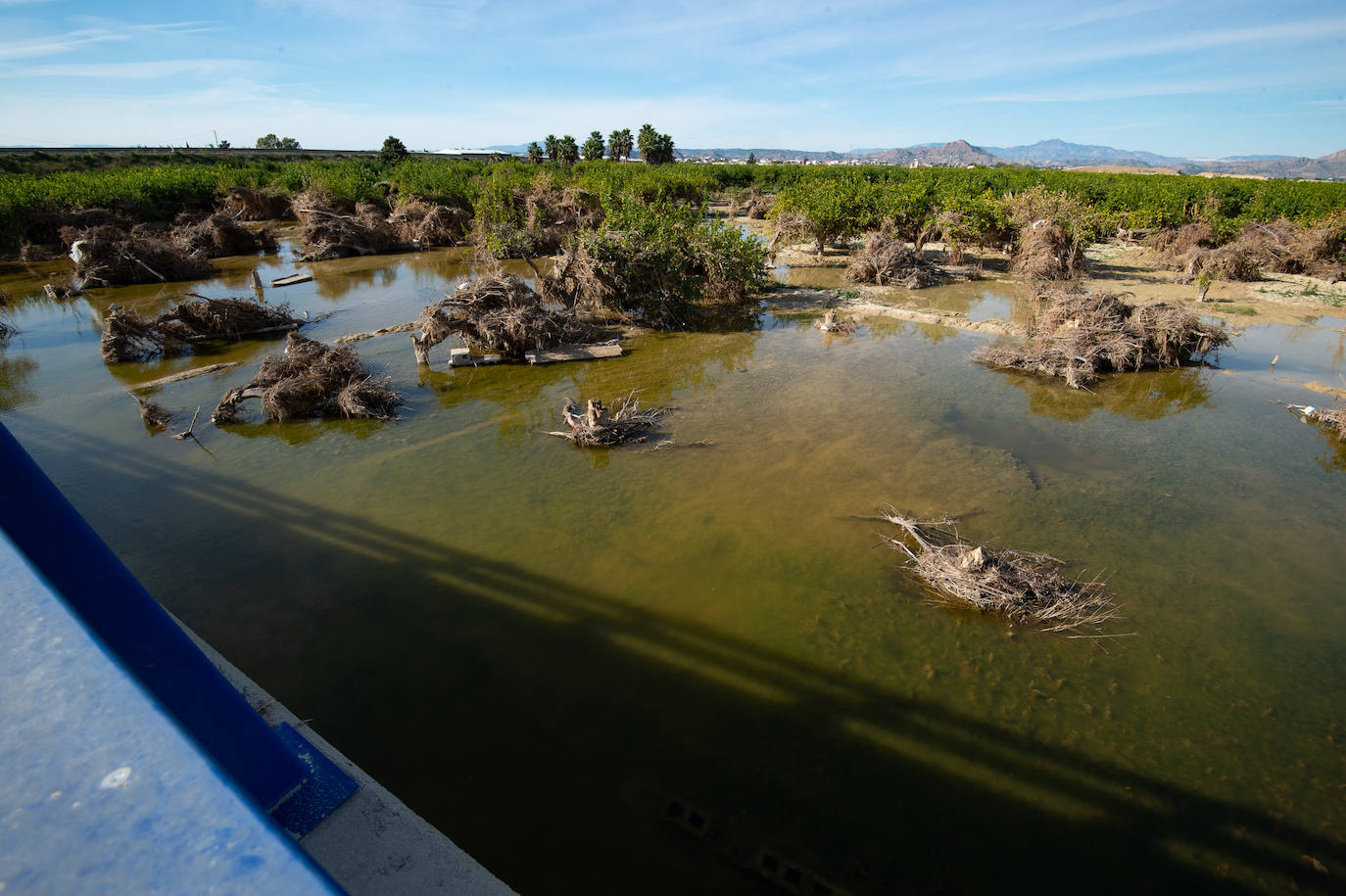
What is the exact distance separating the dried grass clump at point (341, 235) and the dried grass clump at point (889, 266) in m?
17.5

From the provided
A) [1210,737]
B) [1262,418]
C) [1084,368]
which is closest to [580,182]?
[1084,368]

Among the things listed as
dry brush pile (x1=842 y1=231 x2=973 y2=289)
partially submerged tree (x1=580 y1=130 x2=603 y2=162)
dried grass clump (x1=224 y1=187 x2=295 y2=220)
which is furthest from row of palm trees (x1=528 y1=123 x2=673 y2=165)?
dry brush pile (x1=842 y1=231 x2=973 y2=289)

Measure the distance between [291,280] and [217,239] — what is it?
6.74 m

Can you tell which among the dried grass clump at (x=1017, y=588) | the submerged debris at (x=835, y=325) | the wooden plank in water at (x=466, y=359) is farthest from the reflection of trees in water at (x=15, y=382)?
the submerged debris at (x=835, y=325)

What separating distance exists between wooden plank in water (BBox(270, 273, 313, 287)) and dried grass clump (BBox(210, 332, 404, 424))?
9.92 m

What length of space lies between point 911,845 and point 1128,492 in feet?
17.8

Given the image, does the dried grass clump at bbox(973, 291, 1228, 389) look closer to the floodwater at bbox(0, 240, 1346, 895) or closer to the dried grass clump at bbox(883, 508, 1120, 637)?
the floodwater at bbox(0, 240, 1346, 895)

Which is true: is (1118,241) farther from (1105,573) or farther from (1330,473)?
(1105,573)

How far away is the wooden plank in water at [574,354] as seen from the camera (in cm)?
1138

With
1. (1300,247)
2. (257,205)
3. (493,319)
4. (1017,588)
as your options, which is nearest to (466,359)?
(493,319)

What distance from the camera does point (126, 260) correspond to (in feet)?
58.3

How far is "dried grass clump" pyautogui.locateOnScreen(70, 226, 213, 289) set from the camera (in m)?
17.3

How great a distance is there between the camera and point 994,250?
20969 millimetres

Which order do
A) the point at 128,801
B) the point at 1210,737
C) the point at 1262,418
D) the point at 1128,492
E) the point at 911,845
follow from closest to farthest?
the point at 128,801, the point at 911,845, the point at 1210,737, the point at 1128,492, the point at 1262,418
